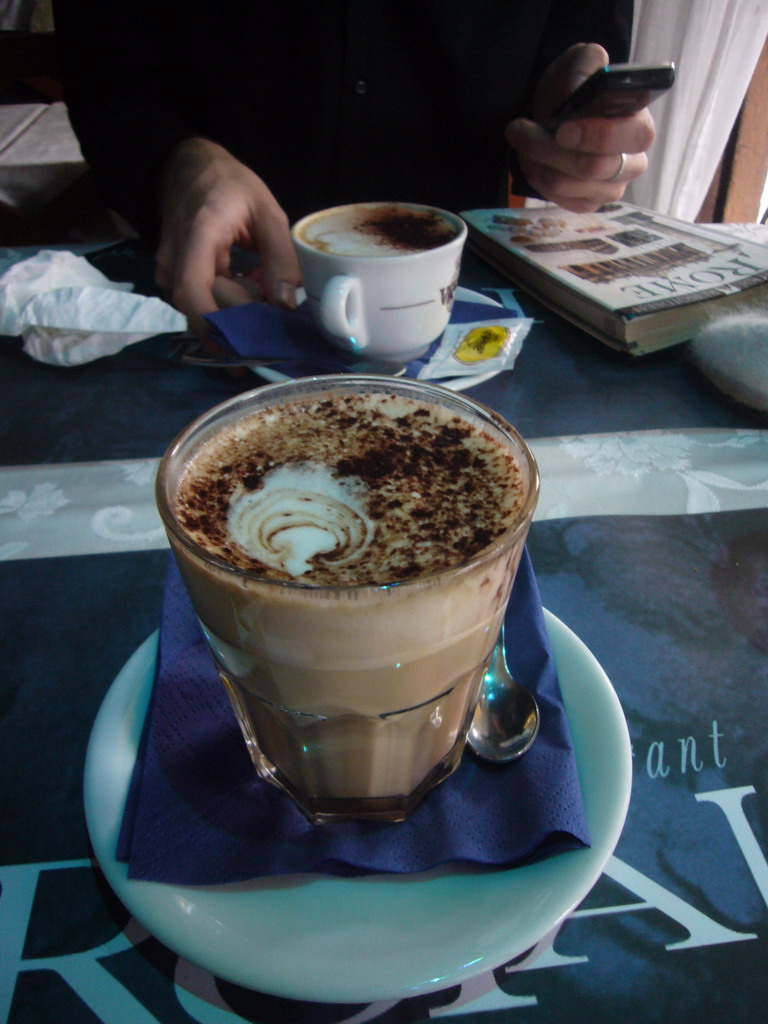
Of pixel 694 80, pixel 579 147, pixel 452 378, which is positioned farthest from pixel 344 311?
pixel 694 80

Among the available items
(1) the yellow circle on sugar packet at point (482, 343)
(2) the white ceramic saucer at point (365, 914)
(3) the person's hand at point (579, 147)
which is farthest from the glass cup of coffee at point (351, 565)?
(3) the person's hand at point (579, 147)

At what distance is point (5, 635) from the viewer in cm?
63

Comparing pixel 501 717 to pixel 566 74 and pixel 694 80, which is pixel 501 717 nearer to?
pixel 566 74

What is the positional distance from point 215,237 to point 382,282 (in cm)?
36

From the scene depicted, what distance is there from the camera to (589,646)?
0.61 metres

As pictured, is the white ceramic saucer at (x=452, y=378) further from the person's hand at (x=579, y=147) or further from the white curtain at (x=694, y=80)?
the white curtain at (x=694, y=80)

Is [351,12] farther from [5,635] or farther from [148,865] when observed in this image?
[148,865]

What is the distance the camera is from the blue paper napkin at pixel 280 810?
1.38 ft

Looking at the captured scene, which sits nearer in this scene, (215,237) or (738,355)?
(738,355)

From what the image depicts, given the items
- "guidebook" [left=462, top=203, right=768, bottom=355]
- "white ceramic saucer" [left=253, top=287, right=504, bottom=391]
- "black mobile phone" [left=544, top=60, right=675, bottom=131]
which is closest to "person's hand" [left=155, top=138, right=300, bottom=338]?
"white ceramic saucer" [left=253, top=287, right=504, bottom=391]

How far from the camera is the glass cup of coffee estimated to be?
1.31 ft

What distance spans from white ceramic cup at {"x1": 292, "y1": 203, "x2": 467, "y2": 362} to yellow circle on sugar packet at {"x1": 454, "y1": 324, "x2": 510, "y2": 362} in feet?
0.16

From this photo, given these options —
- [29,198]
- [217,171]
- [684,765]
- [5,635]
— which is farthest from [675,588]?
[29,198]

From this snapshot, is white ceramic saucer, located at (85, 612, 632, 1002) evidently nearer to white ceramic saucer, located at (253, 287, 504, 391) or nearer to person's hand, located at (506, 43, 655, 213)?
white ceramic saucer, located at (253, 287, 504, 391)
